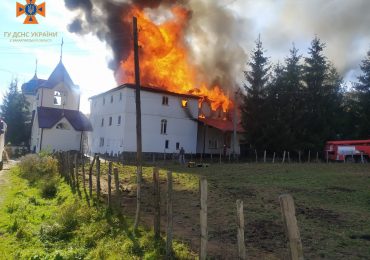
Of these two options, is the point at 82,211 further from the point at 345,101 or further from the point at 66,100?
the point at 345,101

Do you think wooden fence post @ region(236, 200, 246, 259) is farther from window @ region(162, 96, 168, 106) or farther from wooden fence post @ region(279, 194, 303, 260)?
window @ region(162, 96, 168, 106)

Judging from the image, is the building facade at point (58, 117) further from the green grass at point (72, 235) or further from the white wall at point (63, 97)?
the green grass at point (72, 235)

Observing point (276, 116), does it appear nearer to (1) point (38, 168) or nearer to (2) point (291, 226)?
(1) point (38, 168)

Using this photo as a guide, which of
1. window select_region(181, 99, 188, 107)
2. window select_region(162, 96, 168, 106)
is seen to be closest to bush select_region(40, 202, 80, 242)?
window select_region(162, 96, 168, 106)

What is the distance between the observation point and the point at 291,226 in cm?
500

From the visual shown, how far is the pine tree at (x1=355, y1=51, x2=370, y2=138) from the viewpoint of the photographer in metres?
44.8

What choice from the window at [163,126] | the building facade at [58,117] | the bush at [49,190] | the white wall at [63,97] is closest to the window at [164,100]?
the window at [163,126]

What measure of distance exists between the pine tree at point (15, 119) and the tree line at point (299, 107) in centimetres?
3310

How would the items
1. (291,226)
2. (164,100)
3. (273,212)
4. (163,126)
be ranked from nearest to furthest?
(291,226)
(273,212)
(163,126)
(164,100)

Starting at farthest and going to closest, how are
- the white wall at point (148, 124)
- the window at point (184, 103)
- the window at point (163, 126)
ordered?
1. the window at point (184, 103)
2. the window at point (163, 126)
3. the white wall at point (148, 124)

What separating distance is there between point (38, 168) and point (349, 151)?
31487mm

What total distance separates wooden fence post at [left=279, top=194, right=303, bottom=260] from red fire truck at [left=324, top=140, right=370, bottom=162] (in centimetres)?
3600

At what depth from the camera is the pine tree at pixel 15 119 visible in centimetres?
5309

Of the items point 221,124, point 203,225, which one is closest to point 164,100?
point 221,124
